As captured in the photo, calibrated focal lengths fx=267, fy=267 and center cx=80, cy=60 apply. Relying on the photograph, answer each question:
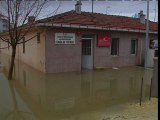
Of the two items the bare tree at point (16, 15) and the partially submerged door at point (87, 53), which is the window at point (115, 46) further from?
the bare tree at point (16, 15)

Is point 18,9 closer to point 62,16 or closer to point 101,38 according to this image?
point 62,16

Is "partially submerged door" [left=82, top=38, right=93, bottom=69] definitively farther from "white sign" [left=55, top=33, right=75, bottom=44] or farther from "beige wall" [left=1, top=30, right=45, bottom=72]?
"beige wall" [left=1, top=30, right=45, bottom=72]

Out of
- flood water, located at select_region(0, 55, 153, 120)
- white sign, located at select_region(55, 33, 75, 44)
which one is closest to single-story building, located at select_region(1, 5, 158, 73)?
white sign, located at select_region(55, 33, 75, 44)

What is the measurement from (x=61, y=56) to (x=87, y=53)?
2.49 meters

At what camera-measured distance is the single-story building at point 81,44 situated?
1625 cm

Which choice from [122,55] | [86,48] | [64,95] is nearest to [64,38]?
[86,48]

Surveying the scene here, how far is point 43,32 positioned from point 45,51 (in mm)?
1220

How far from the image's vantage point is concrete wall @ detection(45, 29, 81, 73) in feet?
53.0

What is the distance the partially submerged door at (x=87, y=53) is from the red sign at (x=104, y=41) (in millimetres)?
571

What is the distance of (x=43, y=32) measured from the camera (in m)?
16.4

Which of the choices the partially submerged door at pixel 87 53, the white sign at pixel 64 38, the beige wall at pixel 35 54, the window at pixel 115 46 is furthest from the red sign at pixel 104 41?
the beige wall at pixel 35 54

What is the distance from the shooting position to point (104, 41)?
61.1 feet

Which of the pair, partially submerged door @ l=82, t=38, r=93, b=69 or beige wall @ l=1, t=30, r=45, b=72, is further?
partially submerged door @ l=82, t=38, r=93, b=69

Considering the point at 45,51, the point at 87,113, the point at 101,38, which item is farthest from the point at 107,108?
the point at 101,38
